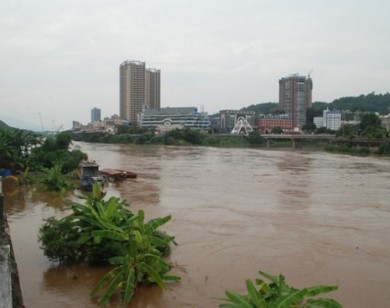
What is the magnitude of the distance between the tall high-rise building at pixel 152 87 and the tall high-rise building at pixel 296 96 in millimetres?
39707

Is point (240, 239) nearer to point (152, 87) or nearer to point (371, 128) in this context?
point (371, 128)

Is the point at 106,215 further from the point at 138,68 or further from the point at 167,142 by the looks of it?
the point at 138,68

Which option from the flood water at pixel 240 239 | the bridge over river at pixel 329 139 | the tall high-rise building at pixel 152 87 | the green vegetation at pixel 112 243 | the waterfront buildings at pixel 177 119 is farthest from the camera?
the tall high-rise building at pixel 152 87

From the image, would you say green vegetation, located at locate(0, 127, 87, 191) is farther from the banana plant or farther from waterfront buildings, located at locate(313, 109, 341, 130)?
waterfront buildings, located at locate(313, 109, 341, 130)

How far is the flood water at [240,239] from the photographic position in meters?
7.95

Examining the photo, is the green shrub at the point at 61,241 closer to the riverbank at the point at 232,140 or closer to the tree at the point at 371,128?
the tree at the point at 371,128

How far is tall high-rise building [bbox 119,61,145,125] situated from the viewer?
454 ft

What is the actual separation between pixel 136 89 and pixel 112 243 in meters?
134

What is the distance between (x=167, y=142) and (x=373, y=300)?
68568 millimetres

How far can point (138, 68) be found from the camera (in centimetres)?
13838

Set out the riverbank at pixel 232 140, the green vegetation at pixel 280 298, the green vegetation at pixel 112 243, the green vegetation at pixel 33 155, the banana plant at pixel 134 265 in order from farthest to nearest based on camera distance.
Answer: the riverbank at pixel 232 140 < the green vegetation at pixel 33 155 < the green vegetation at pixel 112 243 < the banana plant at pixel 134 265 < the green vegetation at pixel 280 298

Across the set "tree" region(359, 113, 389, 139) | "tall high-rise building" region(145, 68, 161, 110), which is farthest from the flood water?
"tall high-rise building" region(145, 68, 161, 110)

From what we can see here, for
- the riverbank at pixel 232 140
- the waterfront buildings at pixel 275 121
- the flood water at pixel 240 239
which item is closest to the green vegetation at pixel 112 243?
the flood water at pixel 240 239

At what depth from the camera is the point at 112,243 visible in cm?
857
